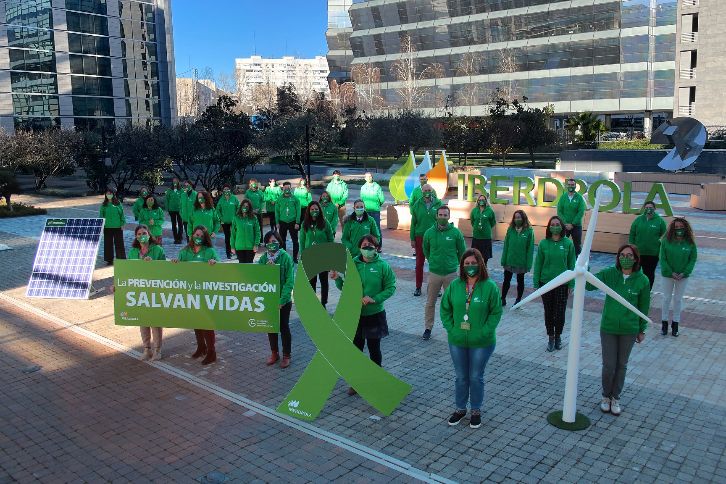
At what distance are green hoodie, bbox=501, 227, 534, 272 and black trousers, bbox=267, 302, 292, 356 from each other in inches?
147

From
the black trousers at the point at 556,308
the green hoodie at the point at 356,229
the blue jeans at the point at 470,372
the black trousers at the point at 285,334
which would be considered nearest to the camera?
the blue jeans at the point at 470,372

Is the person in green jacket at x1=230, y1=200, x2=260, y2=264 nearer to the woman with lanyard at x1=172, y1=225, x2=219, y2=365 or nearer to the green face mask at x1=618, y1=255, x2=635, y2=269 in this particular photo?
the woman with lanyard at x1=172, y1=225, x2=219, y2=365

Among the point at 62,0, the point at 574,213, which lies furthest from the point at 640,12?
the point at 574,213

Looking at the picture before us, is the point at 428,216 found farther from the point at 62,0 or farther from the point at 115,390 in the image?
the point at 62,0

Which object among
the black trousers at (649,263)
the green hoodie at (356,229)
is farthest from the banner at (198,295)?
the black trousers at (649,263)

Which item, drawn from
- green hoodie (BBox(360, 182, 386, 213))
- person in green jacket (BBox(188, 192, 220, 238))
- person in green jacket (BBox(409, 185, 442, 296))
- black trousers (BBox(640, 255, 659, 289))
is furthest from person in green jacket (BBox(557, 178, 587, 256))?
person in green jacket (BBox(188, 192, 220, 238))

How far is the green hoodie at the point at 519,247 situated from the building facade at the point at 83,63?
46601 millimetres

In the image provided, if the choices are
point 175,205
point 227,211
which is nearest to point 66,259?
point 227,211

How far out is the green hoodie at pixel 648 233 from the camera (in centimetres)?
1003

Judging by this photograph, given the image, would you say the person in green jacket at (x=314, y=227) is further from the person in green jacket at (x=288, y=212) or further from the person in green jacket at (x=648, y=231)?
the person in green jacket at (x=648, y=231)

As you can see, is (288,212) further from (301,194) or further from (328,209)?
(328,209)

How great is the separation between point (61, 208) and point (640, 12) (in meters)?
51.9

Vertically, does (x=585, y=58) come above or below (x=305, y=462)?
above

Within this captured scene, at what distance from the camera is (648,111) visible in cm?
5953
